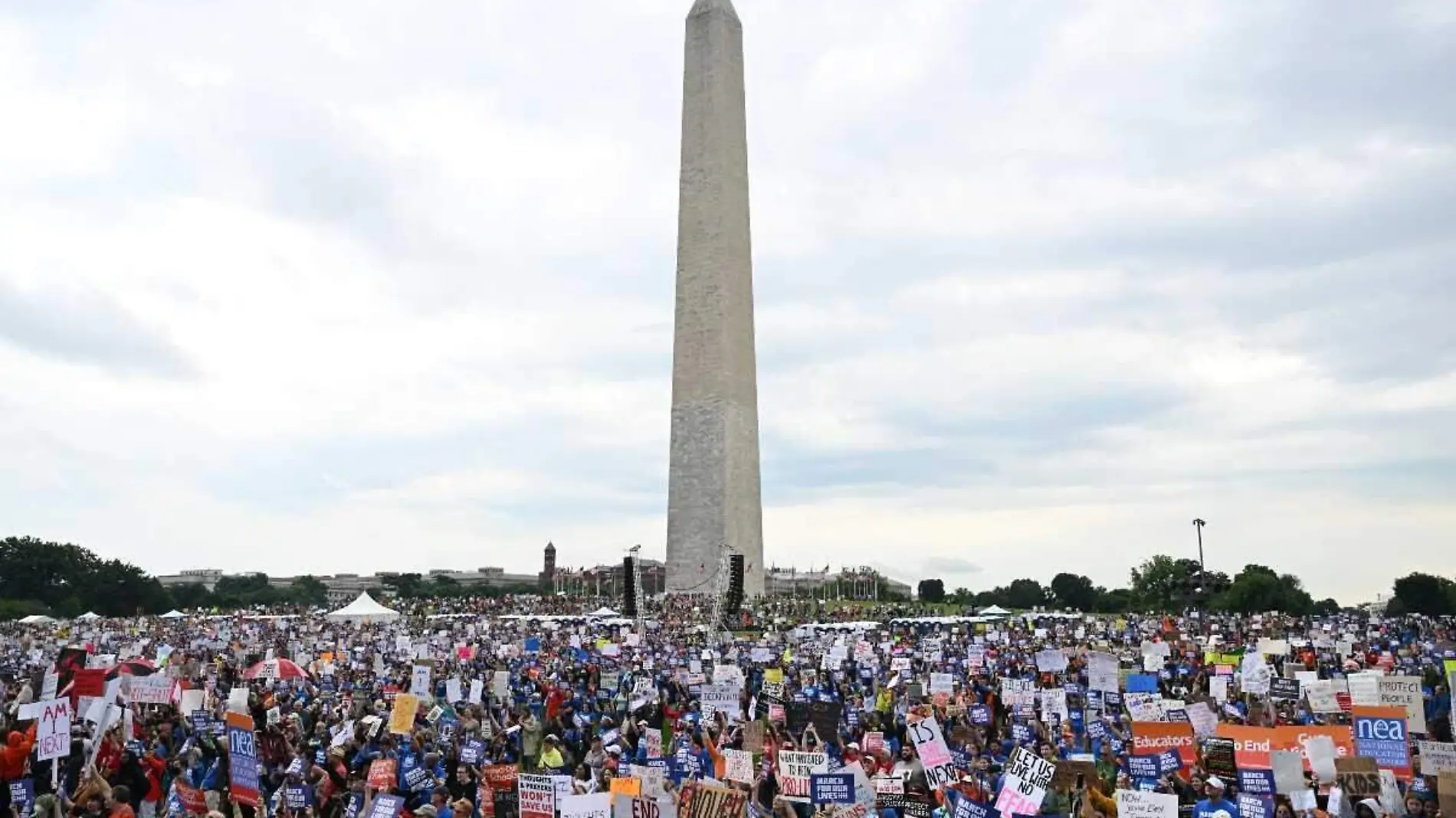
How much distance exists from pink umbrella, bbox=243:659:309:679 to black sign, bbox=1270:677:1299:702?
61.3 feet

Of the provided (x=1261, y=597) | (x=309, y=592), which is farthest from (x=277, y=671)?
(x=309, y=592)

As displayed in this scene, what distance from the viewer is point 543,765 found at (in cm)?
1513

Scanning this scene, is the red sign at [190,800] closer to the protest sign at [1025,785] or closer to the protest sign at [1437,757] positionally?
the protest sign at [1025,785]

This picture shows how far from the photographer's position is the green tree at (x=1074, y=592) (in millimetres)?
114375

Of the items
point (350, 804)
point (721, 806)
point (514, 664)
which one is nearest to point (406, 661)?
point (514, 664)

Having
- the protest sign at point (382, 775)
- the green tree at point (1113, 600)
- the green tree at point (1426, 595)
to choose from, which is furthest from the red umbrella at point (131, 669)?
the green tree at point (1113, 600)

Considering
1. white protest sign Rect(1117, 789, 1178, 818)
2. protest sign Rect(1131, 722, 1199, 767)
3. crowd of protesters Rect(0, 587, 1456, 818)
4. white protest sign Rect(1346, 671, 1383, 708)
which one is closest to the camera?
white protest sign Rect(1117, 789, 1178, 818)

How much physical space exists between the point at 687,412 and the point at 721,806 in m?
52.0

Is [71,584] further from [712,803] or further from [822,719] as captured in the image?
[712,803]

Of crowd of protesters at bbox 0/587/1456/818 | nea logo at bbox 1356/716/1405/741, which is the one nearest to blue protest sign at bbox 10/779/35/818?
crowd of protesters at bbox 0/587/1456/818

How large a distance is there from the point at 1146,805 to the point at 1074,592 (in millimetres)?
112253

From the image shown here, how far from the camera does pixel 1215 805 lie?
10602 millimetres

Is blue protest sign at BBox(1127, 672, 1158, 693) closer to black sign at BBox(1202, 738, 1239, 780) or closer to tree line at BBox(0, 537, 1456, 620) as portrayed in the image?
black sign at BBox(1202, 738, 1239, 780)

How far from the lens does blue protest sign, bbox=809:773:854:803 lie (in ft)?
34.9
